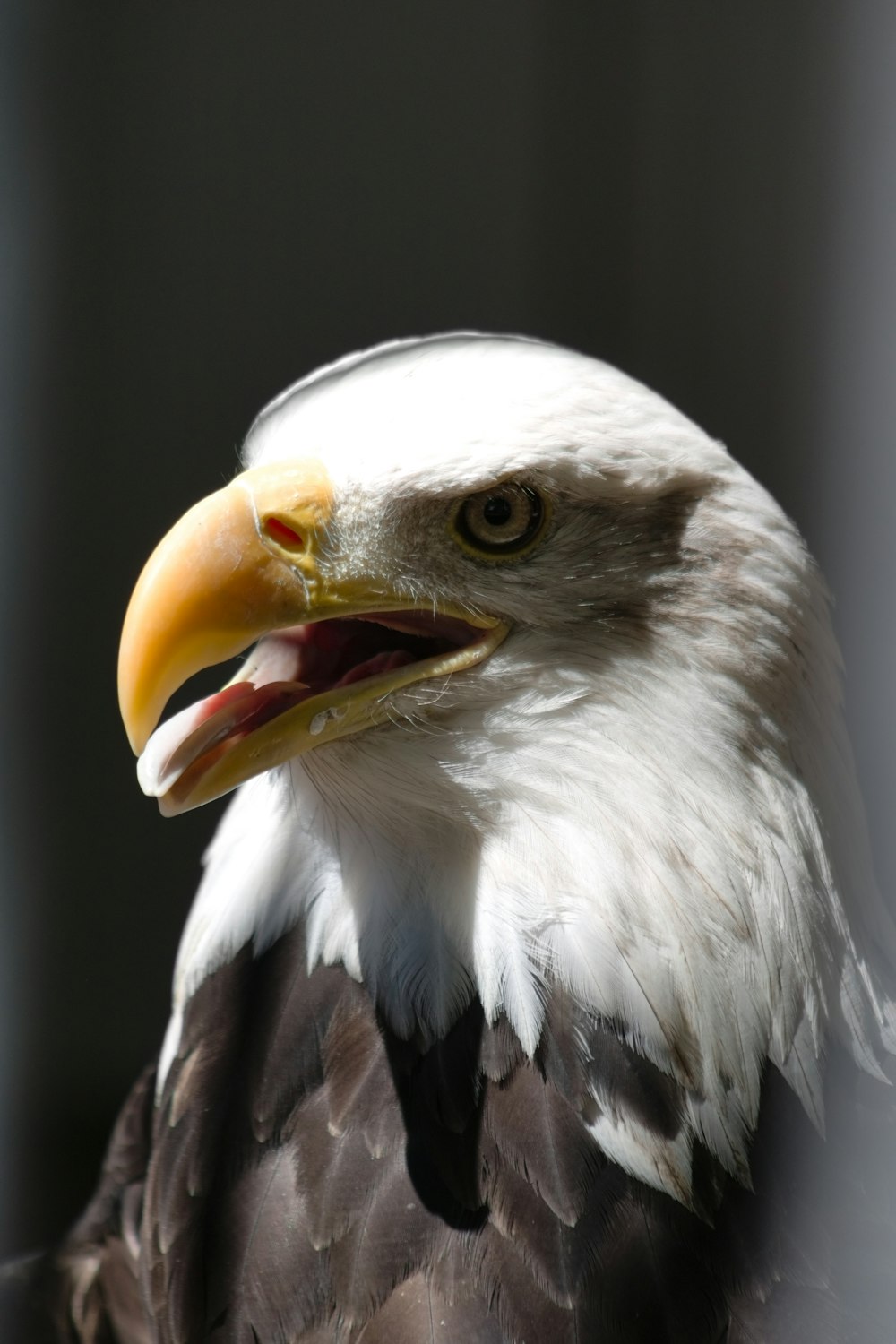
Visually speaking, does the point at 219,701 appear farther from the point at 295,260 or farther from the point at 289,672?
the point at 295,260

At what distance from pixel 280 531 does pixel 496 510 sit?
169 mm

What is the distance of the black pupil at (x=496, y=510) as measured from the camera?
3.46 feet

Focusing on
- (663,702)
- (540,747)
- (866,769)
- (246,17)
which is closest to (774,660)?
(663,702)

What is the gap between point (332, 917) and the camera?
1.19 m

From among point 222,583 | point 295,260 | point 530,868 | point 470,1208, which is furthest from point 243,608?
point 295,260

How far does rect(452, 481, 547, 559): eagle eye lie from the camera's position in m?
1.05

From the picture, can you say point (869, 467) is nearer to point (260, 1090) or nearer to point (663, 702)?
point (663, 702)

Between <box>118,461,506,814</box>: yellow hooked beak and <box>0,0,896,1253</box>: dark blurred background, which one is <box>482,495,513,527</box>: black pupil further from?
<box>0,0,896,1253</box>: dark blurred background

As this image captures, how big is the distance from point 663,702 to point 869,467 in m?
0.30

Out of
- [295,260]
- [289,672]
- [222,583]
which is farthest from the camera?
[295,260]

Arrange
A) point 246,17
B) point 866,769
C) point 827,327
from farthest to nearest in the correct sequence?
point 246,17 → point 866,769 → point 827,327

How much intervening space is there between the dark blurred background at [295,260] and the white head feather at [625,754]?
2.67 ft

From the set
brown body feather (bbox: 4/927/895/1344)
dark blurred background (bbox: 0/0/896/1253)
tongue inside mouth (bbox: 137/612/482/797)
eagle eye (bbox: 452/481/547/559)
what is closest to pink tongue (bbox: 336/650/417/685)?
tongue inside mouth (bbox: 137/612/482/797)

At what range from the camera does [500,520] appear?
1067 mm
